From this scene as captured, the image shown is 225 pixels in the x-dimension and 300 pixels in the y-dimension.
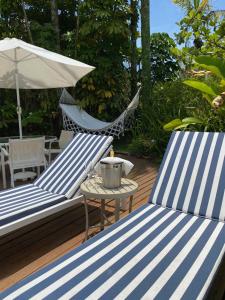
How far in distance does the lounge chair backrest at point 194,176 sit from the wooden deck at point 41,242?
3.13 ft

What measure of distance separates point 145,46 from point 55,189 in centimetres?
579

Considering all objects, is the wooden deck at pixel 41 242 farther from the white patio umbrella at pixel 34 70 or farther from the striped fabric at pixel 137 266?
the white patio umbrella at pixel 34 70

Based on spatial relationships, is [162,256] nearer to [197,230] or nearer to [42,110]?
[197,230]

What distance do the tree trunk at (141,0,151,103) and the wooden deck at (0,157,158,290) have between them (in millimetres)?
4655

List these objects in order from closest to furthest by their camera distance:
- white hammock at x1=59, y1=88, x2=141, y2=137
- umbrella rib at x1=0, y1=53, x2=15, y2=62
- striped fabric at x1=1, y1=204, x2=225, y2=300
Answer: striped fabric at x1=1, y1=204, x2=225, y2=300 < umbrella rib at x1=0, y1=53, x2=15, y2=62 < white hammock at x1=59, y1=88, x2=141, y2=137

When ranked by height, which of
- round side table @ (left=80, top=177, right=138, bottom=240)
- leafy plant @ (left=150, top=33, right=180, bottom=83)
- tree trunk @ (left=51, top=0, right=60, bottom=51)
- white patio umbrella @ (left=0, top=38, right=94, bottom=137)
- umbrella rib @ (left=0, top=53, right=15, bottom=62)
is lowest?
round side table @ (left=80, top=177, right=138, bottom=240)

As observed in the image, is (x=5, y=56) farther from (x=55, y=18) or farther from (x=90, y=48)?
(x=55, y=18)

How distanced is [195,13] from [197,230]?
5.06 m

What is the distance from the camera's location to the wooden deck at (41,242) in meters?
2.65

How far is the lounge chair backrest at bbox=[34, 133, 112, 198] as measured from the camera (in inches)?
143

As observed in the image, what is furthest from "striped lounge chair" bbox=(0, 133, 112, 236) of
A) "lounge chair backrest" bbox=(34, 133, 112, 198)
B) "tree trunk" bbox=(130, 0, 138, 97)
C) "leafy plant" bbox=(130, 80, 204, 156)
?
"tree trunk" bbox=(130, 0, 138, 97)

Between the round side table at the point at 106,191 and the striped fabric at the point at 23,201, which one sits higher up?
the round side table at the point at 106,191

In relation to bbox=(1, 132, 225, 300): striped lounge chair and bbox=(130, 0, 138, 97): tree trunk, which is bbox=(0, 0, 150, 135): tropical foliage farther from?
bbox=(1, 132, 225, 300): striped lounge chair

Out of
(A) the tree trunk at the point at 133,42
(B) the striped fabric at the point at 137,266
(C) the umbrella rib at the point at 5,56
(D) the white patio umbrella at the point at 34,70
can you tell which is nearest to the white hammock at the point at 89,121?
(D) the white patio umbrella at the point at 34,70
